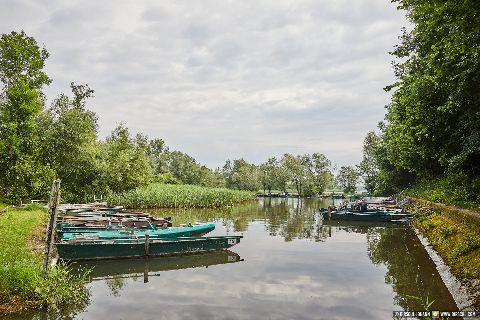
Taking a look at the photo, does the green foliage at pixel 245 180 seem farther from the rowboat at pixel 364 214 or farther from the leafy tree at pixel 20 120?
the leafy tree at pixel 20 120

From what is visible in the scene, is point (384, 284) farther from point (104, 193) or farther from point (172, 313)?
point (104, 193)

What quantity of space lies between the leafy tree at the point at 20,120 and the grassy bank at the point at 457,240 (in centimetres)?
3057

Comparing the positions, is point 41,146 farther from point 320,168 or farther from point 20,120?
point 320,168

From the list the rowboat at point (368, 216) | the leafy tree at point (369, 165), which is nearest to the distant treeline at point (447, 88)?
the rowboat at point (368, 216)

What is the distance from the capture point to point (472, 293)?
10477 mm

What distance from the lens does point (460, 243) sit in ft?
47.8

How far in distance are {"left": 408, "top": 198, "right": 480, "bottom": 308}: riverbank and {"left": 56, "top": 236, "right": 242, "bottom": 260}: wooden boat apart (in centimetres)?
1036

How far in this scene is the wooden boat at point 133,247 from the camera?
16.0 m

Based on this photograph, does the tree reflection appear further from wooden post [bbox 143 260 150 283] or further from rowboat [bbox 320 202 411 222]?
wooden post [bbox 143 260 150 283]

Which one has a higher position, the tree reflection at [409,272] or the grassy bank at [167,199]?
the grassy bank at [167,199]

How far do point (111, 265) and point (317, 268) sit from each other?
9.41 meters

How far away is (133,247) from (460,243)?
46.4 feet

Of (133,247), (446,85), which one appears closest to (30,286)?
(133,247)

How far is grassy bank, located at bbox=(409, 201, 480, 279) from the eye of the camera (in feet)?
40.6
